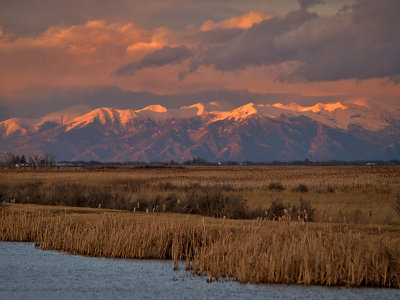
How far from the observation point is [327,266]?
1343 centimetres

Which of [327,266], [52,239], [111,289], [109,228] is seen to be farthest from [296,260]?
[52,239]

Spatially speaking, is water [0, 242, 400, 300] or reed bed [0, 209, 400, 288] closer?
water [0, 242, 400, 300]

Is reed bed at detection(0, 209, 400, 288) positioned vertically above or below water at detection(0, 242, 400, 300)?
above

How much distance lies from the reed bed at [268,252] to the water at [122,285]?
1.14 feet

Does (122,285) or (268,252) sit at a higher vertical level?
(268,252)

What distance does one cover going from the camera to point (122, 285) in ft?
45.6

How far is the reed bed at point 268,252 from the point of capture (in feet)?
44.8

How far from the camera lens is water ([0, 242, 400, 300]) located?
42.5ft

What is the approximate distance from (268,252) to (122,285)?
159 inches

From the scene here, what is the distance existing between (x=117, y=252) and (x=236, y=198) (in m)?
12.6

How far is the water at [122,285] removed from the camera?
13.0 meters

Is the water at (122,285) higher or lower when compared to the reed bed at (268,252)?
lower

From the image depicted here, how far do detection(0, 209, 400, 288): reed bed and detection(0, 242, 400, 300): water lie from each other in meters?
0.35

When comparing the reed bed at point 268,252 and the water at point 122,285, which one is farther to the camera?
the reed bed at point 268,252
